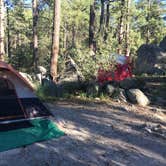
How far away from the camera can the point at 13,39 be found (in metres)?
51.8

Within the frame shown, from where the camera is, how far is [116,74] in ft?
45.6

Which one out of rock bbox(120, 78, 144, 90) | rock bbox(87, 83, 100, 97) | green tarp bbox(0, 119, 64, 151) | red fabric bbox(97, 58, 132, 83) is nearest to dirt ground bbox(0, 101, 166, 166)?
green tarp bbox(0, 119, 64, 151)

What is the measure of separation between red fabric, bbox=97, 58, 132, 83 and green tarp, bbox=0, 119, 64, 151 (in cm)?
496

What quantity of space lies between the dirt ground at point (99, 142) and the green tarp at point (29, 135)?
0.55 feet

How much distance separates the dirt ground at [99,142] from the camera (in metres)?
5.66

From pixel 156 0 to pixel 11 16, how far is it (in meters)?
16.9

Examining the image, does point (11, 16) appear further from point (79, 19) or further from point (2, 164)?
point (2, 164)

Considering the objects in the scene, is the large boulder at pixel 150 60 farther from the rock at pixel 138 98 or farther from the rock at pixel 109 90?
the rock at pixel 138 98

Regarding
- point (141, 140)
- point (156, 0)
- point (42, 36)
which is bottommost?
point (141, 140)

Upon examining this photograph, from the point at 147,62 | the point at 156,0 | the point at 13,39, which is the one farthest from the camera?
the point at 13,39

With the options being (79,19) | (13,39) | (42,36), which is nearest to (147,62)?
(79,19)

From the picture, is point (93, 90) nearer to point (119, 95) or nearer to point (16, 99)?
point (119, 95)

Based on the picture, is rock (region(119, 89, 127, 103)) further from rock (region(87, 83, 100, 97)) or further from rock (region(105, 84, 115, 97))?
rock (region(87, 83, 100, 97))

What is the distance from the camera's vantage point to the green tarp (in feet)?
20.4
